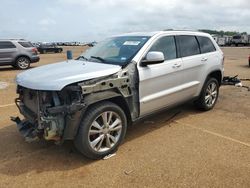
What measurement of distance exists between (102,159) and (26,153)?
1.20 meters

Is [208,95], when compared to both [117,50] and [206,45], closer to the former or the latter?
[206,45]

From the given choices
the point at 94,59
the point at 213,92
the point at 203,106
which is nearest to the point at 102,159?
the point at 94,59

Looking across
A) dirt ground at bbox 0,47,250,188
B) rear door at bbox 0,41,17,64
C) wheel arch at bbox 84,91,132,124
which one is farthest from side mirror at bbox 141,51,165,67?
rear door at bbox 0,41,17,64

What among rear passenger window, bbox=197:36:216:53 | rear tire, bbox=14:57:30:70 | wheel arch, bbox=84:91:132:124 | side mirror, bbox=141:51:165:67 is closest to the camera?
wheel arch, bbox=84:91:132:124

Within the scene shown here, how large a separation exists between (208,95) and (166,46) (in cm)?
180

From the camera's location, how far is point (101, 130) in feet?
13.2

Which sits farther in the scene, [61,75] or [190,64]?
[190,64]

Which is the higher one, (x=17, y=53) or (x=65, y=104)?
(x=17, y=53)

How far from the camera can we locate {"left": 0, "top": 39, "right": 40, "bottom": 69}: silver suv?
1558cm

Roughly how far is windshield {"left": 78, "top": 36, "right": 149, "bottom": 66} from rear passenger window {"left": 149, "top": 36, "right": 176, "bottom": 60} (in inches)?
8.6

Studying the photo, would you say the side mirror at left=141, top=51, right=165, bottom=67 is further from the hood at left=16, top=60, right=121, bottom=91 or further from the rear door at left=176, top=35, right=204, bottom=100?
the rear door at left=176, top=35, right=204, bottom=100

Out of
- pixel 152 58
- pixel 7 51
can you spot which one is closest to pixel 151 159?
pixel 152 58

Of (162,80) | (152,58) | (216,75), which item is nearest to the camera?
(152,58)

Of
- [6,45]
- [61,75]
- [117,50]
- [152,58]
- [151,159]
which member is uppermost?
[6,45]
